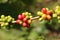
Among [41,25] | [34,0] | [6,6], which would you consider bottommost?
[41,25]

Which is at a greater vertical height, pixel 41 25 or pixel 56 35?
pixel 41 25

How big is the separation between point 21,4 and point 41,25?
44 centimetres

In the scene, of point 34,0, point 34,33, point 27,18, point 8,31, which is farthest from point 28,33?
point 27,18

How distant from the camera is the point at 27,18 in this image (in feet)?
3.88

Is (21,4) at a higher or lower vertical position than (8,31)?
higher

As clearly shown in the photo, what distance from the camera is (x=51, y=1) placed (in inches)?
119

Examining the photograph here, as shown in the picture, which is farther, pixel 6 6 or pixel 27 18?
pixel 6 6

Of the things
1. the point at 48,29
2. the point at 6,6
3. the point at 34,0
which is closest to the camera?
the point at 6,6

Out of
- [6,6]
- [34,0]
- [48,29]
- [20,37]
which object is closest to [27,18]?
[6,6]

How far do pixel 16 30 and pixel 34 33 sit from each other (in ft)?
0.89

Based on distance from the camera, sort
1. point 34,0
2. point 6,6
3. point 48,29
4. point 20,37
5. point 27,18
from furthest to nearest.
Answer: point 34,0 → point 48,29 → point 20,37 → point 6,6 → point 27,18

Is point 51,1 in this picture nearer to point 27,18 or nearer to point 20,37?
point 20,37

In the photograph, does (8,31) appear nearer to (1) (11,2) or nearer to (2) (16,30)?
(2) (16,30)

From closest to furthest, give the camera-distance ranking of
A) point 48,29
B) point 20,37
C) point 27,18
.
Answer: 1. point 27,18
2. point 20,37
3. point 48,29
